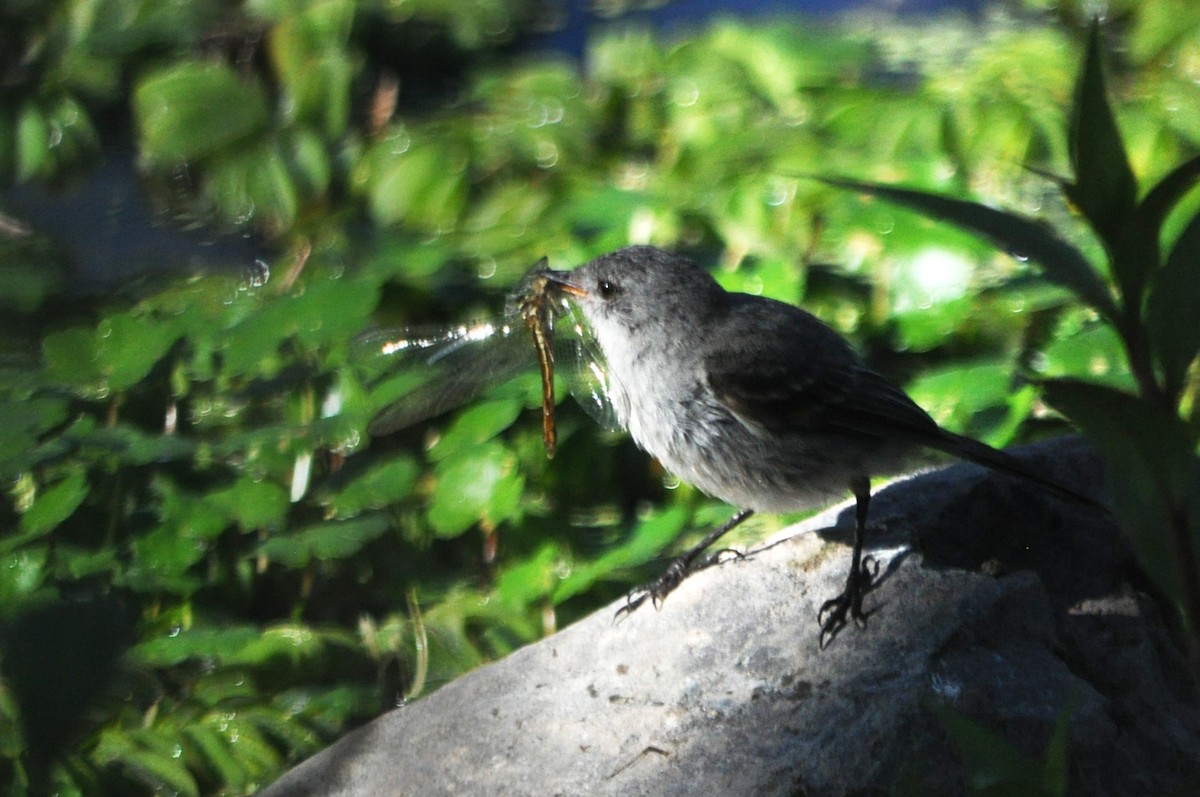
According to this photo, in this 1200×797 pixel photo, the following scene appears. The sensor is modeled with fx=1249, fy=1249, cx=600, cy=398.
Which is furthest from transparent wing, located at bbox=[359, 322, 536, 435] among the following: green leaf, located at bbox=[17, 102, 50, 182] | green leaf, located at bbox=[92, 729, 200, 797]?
green leaf, located at bbox=[17, 102, 50, 182]

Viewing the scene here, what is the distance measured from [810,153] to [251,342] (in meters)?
2.38

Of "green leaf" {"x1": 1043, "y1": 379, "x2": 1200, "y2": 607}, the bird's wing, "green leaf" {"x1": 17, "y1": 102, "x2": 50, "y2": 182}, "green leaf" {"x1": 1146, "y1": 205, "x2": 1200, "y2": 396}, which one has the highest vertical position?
"green leaf" {"x1": 1146, "y1": 205, "x2": 1200, "y2": 396}

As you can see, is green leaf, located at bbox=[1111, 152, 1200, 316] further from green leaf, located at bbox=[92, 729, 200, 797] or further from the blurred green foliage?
green leaf, located at bbox=[92, 729, 200, 797]

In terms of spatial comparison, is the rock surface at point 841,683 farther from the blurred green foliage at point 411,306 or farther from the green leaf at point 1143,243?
the green leaf at point 1143,243

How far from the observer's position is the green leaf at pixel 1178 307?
43.9 inches

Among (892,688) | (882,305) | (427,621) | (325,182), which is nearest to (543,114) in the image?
(325,182)

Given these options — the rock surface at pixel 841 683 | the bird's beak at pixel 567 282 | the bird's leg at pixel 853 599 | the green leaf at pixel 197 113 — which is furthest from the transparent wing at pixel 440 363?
the green leaf at pixel 197 113

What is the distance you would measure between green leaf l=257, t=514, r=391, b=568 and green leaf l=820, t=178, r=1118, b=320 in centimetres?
252

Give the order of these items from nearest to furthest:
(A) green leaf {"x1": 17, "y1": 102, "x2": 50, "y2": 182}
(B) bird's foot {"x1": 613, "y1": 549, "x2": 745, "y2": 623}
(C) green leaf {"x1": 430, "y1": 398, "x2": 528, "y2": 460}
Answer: (B) bird's foot {"x1": 613, "y1": 549, "x2": 745, "y2": 623} < (C) green leaf {"x1": 430, "y1": 398, "x2": 528, "y2": 460} < (A) green leaf {"x1": 17, "y1": 102, "x2": 50, "y2": 182}

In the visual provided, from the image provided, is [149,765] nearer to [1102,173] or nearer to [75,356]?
[75,356]

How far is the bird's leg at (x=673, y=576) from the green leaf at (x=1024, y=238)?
195 centimetres

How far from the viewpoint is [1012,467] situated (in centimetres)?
284

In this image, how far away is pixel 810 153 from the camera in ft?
16.2

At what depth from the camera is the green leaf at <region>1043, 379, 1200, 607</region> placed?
44.6 inches
